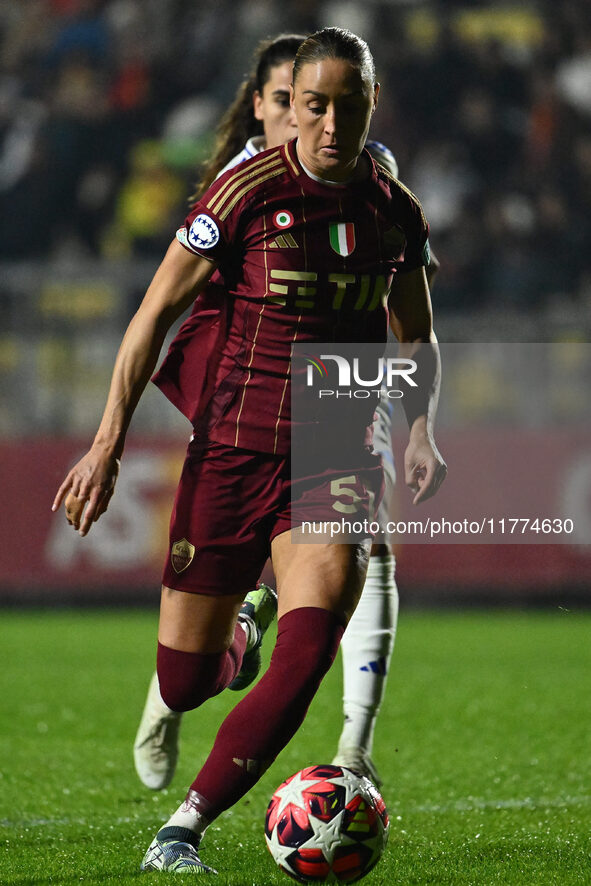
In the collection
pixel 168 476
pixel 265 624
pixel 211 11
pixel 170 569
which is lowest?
pixel 168 476

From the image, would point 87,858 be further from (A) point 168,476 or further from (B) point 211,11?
(B) point 211,11

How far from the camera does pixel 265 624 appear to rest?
4.11 metres

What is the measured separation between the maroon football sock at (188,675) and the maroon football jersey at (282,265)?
577 mm

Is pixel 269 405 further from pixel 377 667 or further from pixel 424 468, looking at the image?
pixel 377 667

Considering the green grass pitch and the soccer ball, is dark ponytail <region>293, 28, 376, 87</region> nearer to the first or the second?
the soccer ball

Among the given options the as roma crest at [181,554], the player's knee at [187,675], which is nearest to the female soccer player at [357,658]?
the player's knee at [187,675]

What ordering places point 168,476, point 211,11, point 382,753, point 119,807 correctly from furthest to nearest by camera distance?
1. point 211,11
2. point 168,476
3. point 382,753
4. point 119,807

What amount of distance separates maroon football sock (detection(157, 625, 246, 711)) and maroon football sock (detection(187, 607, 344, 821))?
0.35m

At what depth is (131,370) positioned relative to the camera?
3002 mm

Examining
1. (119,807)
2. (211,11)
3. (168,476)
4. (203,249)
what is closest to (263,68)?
(203,249)

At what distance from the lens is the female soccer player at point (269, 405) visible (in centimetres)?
295

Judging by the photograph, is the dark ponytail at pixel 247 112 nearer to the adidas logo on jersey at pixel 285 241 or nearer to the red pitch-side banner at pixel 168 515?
the adidas logo on jersey at pixel 285 241

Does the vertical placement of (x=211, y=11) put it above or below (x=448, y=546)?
above

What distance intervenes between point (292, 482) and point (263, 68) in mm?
1979
